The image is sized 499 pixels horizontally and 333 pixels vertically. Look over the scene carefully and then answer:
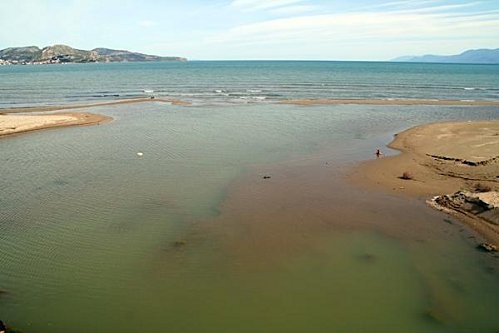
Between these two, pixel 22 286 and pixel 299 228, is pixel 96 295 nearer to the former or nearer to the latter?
pixel 22 286

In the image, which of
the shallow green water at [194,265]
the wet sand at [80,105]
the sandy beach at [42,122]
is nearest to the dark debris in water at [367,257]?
the shallow green water at [194,265]

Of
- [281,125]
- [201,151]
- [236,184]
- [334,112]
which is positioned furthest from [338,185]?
[334,112]

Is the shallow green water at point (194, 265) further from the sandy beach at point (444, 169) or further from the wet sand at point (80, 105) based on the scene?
the wet sand at point (80, 105)

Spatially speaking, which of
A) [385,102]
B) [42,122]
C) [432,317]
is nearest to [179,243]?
[432,317]

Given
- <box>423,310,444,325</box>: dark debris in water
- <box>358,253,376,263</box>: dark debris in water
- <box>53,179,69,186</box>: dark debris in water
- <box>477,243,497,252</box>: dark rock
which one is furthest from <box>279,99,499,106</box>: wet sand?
<box>423,310,444,325</box>: dark debris in water

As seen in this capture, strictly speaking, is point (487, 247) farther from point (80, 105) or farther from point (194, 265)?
point (80, 105)

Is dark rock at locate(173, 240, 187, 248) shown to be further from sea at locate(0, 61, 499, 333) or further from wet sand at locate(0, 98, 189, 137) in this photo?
wet sand at locate(0, 98, 189, 137)
